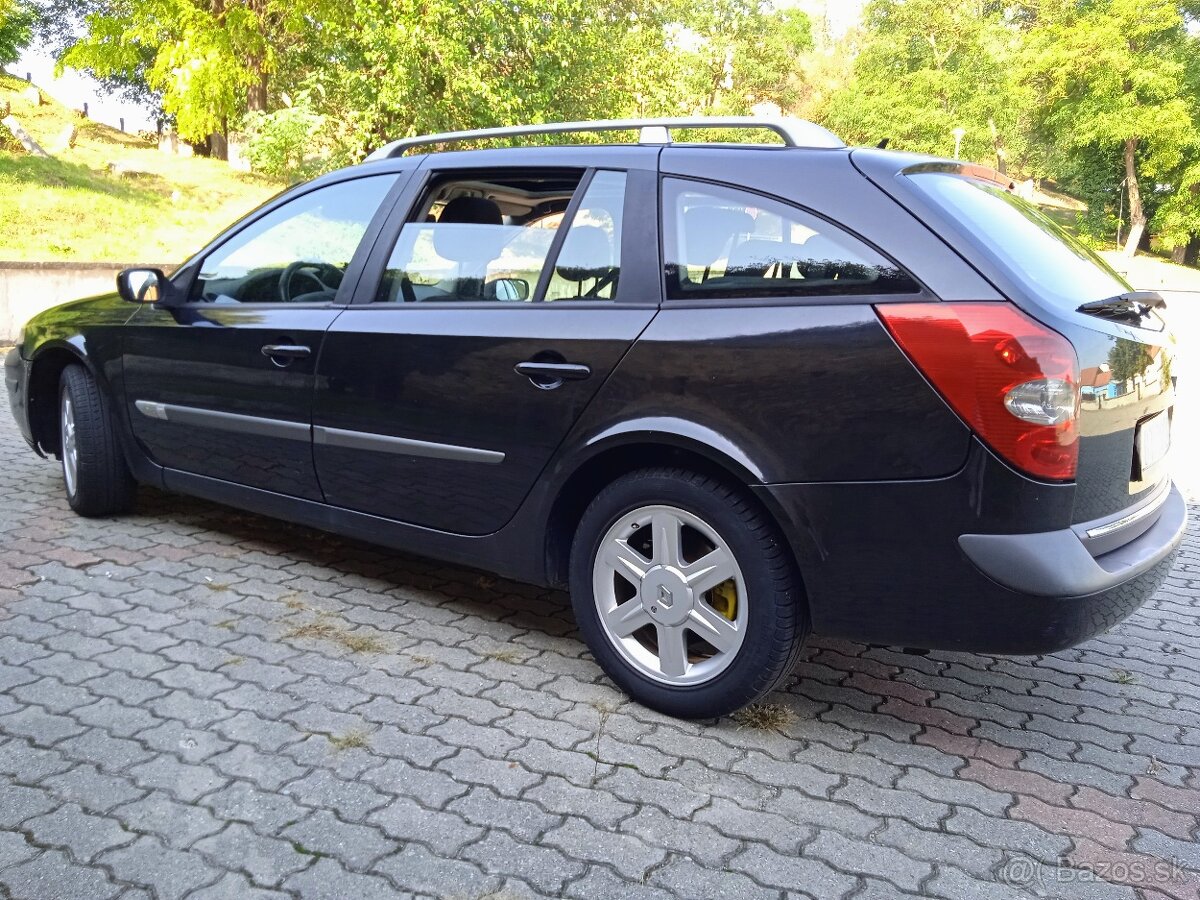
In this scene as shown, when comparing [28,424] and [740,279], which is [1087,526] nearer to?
[740,279]

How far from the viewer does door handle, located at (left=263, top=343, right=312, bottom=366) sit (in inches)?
151

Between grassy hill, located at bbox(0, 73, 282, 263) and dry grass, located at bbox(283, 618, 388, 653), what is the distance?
11639mm

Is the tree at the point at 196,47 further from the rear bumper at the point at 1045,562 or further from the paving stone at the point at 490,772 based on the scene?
the rear bumper at the point at 1045,562

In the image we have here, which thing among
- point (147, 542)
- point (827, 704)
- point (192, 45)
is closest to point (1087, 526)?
point (827, 704)

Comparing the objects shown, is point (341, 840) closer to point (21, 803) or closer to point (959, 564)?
point (21, 803)

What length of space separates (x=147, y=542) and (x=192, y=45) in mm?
18853

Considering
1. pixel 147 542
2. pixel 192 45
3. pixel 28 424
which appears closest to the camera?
pixel 147 542

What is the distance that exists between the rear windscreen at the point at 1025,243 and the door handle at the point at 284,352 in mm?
2183

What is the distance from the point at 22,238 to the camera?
15.4 m

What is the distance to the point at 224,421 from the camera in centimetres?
417

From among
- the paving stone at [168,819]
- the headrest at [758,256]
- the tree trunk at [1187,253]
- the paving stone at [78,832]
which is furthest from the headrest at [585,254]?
the tree trunk at [1187,253]

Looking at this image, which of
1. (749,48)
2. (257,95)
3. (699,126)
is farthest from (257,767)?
(749,48)

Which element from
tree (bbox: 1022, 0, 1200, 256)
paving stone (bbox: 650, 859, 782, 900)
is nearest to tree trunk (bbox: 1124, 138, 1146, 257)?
tree (bbox: 1022, 0, 1200, 256)

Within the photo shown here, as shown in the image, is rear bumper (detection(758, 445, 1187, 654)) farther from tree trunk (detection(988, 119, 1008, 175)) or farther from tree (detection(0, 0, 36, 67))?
tree trunk (detection(988, 119, 1008, 175))
